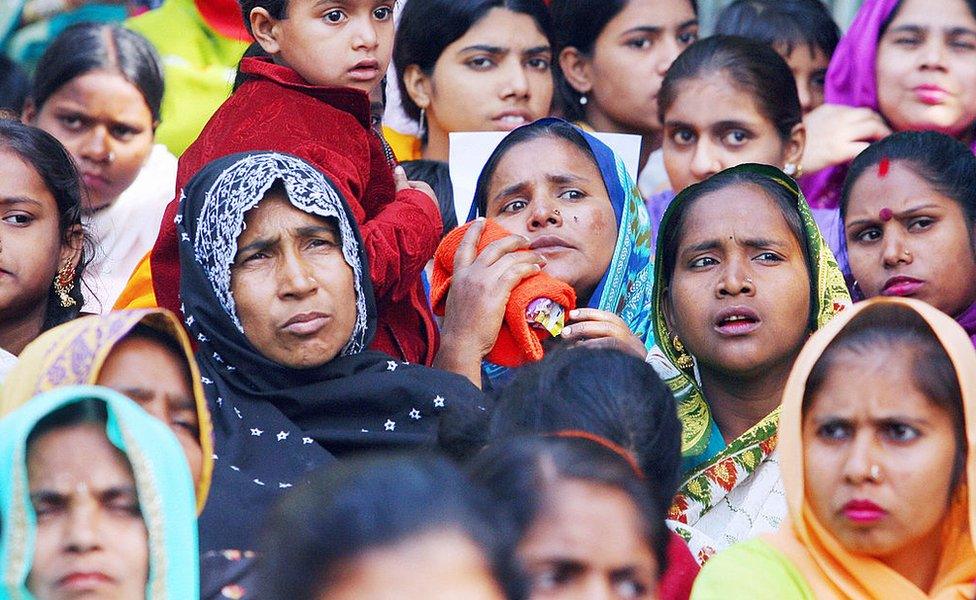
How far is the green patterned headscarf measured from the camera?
3.98m

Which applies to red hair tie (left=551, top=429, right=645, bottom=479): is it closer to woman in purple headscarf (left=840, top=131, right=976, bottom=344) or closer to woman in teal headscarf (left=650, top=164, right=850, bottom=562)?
woman in teal headscarf (left=650, top=164, right=850, bottom=562)

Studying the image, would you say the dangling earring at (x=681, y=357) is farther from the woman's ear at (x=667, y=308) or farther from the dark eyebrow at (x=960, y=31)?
the dark eyebrow at (x=960, y=31)

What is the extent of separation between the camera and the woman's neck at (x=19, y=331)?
4.04 metres

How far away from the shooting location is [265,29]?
172 inches

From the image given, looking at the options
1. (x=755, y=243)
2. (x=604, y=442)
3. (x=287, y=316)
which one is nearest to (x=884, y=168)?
(x=755, y=243)

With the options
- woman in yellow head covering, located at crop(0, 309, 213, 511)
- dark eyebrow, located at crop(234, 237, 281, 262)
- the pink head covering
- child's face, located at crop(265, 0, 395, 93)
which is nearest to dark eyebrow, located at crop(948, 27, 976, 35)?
the pink head covering

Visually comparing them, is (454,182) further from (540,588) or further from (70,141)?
(540,588)

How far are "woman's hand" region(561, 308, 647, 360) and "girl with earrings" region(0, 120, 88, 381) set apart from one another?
121 centimetres

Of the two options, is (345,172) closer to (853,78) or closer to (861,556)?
(861,556)

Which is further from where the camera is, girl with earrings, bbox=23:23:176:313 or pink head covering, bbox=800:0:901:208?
pink head covering, bbox=800:0:901:208

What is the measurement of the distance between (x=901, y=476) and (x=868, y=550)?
0.48 ft

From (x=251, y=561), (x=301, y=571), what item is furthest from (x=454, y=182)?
(x=301, y=571)

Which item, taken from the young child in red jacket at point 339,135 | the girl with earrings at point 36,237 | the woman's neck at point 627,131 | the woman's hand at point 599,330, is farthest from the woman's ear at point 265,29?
the woman's neck at point 627,131

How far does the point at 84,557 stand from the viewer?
2670 mm
